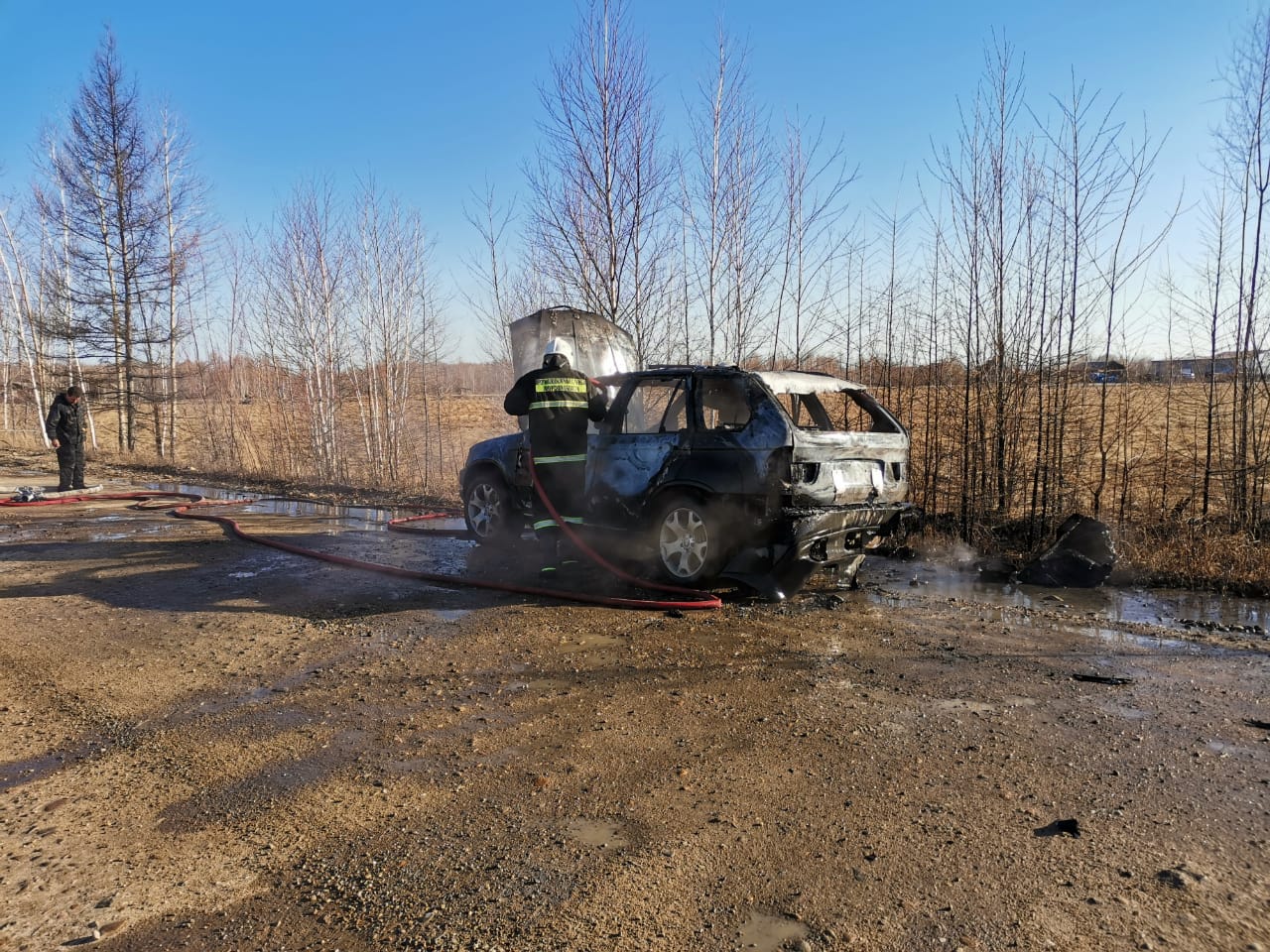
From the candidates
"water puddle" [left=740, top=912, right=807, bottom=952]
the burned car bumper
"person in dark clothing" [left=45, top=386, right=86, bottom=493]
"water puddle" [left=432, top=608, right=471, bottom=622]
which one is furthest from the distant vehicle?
"person in dark clothing" [left=45, top=386, right=86, bottom=493]

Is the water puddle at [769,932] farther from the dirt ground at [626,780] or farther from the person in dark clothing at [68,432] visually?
the person in dark clothing at [68,432]

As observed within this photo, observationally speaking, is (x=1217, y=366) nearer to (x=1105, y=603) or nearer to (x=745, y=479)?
(x=1105, y=603)

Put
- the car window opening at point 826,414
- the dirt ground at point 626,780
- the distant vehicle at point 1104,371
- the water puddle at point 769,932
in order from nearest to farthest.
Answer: the water puddle at point 769,932, the dirt ground at point 626,780, the car window opening at point 826,414, the distant vehicle at point 1104,371

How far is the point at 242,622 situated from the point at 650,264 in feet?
24.5

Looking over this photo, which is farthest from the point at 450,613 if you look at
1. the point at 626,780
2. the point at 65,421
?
the point at 65,421

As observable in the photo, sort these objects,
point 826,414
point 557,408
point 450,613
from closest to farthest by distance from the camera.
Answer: point 450,613 < point 557,408 < point 826,414

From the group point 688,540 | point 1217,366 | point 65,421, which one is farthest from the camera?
point 65,421

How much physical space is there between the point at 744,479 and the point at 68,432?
1318 centimetres

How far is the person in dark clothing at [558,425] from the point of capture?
6.55m

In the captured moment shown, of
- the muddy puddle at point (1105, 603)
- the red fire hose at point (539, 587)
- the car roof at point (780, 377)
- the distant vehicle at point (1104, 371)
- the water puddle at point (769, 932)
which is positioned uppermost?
the distant vehicle at point (1104, 371)

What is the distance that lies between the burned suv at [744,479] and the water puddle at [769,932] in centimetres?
342

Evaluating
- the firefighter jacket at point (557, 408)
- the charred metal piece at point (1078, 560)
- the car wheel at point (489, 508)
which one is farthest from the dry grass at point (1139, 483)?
the firefighter jacket at point (557, 408)

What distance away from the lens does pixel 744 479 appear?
5.61m

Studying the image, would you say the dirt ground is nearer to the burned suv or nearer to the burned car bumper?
the burned car bumper
